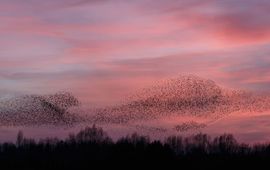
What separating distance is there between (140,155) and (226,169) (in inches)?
592

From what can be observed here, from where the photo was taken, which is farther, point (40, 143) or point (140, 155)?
point (40, 143)

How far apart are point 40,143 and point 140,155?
31.6 meters

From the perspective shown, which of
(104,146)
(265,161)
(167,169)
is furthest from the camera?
(104,146)

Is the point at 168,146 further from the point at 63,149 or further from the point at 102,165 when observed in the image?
the point at 63,149

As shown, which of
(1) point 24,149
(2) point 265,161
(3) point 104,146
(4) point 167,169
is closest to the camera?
(4) point 167,169

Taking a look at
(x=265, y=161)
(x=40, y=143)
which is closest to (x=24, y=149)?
(x=40, y=143)

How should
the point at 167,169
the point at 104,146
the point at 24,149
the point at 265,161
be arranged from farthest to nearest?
the point at 24,149 → the point at 104,146 → the point at 265,161 → the point at 167,169

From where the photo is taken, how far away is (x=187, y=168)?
9981cm

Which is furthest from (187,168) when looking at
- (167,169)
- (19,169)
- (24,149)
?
(24,149)

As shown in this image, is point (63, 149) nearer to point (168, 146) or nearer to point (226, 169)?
point (168, 146)

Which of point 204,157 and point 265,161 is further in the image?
point 204,157

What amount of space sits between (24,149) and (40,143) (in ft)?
19.7

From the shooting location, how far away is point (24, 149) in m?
119

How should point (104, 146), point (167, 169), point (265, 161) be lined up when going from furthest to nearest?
point (104, 146) < point (265, 161) < point (167, 169)
